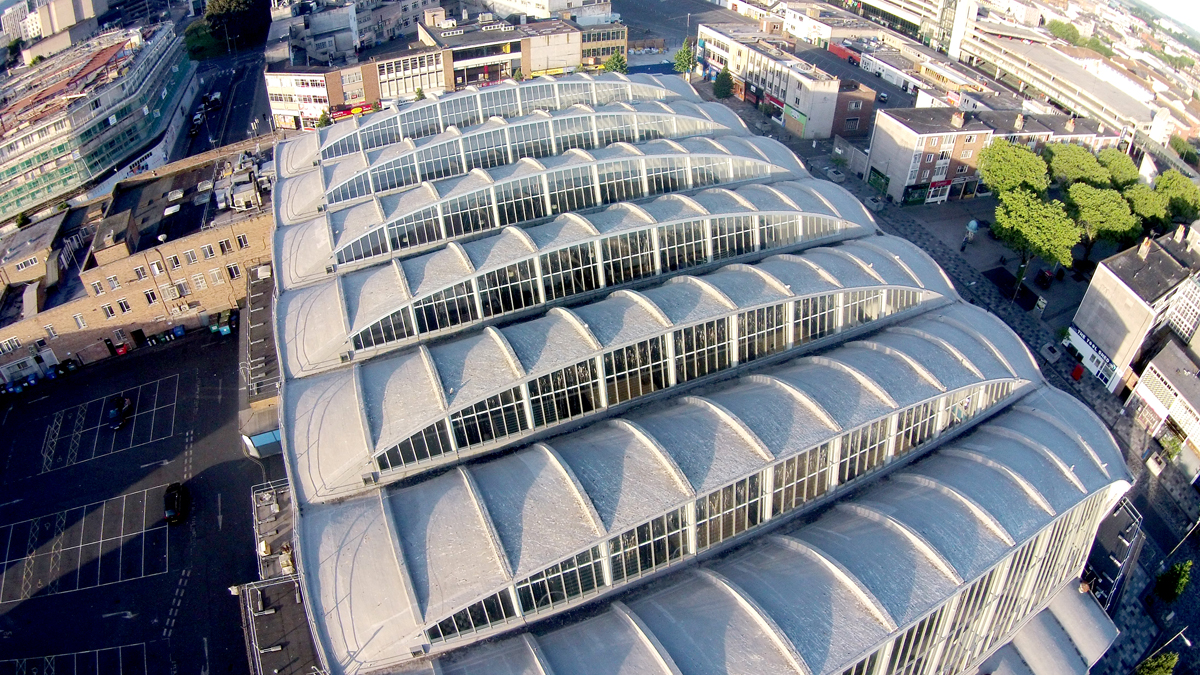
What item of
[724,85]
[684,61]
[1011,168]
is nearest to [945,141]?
[1011,168]

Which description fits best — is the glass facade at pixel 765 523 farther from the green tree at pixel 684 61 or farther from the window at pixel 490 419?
the green tree at pixel 684 61

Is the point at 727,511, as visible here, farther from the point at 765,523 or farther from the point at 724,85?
the point at 724,85

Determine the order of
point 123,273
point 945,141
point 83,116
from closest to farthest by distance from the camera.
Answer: point 123,273 → point 945,141 → point 83,116

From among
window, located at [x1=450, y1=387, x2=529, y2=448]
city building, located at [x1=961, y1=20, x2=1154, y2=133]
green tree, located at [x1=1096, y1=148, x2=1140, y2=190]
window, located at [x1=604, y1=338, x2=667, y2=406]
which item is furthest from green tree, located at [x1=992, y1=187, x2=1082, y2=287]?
window, located at [x1=450, y1=387, x2=529, y2=448]

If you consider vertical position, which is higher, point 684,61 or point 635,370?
point 684,61

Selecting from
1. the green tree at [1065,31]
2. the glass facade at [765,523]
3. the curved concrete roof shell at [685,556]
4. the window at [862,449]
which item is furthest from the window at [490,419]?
the green tree at [1065,31]

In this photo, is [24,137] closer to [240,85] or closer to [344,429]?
[240,85]

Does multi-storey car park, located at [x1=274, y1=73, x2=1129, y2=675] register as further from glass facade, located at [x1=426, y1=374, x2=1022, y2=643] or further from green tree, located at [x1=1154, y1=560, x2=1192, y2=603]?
green tree, located at [x1=1154, y1=560, x2=1192, y2=603]
